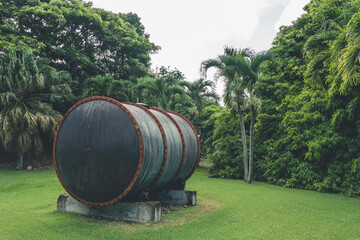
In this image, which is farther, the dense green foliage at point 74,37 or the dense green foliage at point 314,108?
the dense green foliage at point 74,37

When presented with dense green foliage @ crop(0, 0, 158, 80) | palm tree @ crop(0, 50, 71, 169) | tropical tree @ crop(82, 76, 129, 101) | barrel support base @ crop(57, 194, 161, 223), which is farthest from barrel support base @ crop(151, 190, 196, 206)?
dense green foliage @ crop(0, 0, 158, 80)

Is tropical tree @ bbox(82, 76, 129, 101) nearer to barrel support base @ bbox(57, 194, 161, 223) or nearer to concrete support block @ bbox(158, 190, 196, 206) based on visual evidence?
concrete support block @ bbox(158, 190, 196, 206)

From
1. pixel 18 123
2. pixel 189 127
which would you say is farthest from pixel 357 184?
pixel 18 123

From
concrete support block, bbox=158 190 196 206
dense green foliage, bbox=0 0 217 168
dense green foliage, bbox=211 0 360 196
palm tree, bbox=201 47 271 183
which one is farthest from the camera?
dense green foliage, bbox=0 0 217 168

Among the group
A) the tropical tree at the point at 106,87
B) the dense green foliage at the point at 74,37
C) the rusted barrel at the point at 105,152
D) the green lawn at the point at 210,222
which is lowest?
the green lawn at the point at 210,222

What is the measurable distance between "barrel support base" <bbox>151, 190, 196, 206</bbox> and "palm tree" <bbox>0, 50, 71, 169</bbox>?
10.2 meters

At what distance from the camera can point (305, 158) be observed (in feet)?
39.5

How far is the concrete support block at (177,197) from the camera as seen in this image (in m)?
7.30

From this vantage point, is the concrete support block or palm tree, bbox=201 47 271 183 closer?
the concrete support block

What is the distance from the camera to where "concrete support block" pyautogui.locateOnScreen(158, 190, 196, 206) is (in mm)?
7301

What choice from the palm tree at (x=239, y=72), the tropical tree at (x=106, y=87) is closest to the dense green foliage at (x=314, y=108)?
the palm tree at (x=239, y=72)

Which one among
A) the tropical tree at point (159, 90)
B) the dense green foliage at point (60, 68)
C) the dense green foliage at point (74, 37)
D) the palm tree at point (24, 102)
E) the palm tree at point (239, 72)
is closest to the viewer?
the palm tree at point (239, 72)

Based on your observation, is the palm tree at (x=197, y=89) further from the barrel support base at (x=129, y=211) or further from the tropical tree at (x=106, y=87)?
the barrel support base at (x=129, y=211)

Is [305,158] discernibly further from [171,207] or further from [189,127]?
[171,207]
